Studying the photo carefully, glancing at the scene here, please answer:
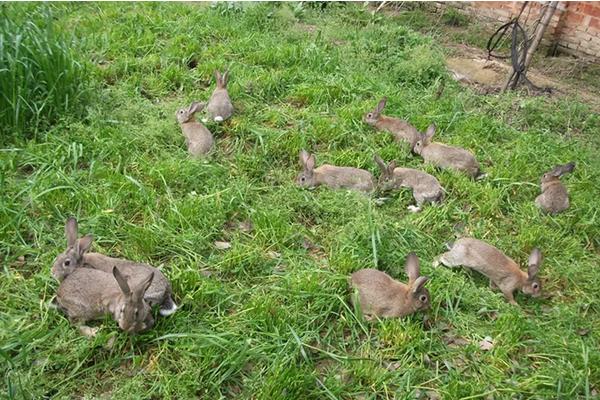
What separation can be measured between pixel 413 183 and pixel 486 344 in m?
1.55

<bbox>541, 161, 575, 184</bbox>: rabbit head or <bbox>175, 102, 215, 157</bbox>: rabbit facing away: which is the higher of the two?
<bbox>541, 161, 575, 184</bbox>: rabbit head

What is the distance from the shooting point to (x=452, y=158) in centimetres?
498

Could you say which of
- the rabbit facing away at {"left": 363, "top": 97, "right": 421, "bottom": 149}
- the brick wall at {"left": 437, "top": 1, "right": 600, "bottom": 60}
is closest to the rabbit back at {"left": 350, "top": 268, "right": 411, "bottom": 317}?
the rabbit facing away at {"left": 363, "top": 97, "right": 421, "bottom": 149}

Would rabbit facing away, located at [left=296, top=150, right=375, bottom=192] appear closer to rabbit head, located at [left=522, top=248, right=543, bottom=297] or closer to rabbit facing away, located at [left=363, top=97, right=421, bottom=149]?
rabbit facing away, located at [left=363, top=97, right=421, bottom=149]

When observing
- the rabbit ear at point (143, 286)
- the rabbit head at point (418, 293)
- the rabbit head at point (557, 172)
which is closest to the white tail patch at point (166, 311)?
the rabbit ear at point (143, 286)

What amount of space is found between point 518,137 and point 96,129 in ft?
12.6

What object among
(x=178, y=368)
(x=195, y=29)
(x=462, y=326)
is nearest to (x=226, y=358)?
(x=178, y=368)

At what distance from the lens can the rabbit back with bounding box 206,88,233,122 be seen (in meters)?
5.35

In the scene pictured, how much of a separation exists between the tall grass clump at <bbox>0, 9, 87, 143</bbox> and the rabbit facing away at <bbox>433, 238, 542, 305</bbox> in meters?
3.40

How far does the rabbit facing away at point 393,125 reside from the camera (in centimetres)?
537

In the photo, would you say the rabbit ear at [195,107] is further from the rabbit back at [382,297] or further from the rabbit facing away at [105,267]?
the rabbit back at [382,297]

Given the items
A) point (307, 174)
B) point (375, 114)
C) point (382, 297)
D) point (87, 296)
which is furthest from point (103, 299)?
point (375, 114)

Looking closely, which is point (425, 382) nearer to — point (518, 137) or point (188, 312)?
point (188, 312)

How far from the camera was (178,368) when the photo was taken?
313 cm
